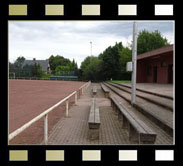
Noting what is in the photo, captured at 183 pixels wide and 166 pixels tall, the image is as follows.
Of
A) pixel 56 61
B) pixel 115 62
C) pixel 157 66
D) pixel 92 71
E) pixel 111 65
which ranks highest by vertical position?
pixel 56 61

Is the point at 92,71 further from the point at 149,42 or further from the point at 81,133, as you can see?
the point at 81,133

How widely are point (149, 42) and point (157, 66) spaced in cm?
1516

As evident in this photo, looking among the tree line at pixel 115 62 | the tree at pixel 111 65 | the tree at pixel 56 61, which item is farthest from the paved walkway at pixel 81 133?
the tree at pixel 56 61

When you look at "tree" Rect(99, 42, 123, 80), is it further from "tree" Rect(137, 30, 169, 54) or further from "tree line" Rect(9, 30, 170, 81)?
"tree" Rect(137, 30, 169, 54)

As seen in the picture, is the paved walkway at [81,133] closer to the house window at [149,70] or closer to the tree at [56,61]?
the house window at [149,70]

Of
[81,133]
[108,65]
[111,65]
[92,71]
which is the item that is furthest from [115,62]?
[81,133]

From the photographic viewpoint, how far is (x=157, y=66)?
21.2m

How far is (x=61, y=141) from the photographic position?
13.8 ft

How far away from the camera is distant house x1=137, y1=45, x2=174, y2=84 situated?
17.5 metres

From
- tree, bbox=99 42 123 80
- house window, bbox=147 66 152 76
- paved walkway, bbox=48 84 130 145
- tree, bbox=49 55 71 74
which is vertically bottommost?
paved walkway, bbox=48 84 130 145

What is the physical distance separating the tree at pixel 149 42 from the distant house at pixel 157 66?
10.2m

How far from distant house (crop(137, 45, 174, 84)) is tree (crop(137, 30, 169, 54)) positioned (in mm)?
10204

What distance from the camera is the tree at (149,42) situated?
113 ft

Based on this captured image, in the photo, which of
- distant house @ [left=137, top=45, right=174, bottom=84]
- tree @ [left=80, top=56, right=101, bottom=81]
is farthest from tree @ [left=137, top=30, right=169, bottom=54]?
tree @ [left=80, top=56, right=101, bottom=81]
